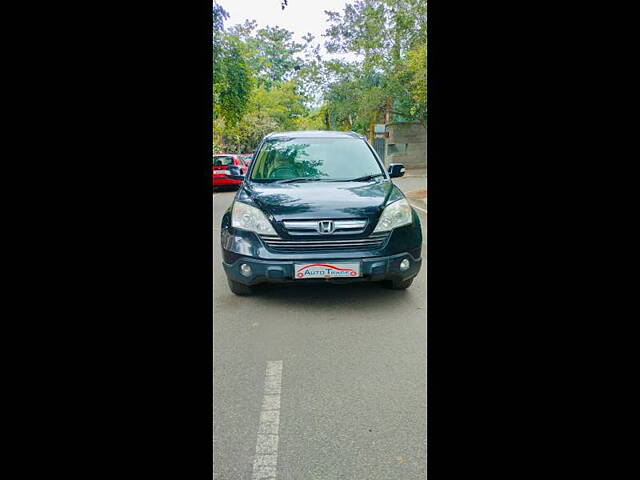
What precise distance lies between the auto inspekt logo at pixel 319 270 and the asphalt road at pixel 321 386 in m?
0.39

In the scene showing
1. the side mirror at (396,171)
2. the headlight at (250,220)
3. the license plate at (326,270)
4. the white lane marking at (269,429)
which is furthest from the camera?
the side mirror at (396,171)

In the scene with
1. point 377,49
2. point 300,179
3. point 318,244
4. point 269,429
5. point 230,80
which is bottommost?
point 269,429

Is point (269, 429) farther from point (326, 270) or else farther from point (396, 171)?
point (396, 171)

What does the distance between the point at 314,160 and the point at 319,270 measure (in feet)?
5.31

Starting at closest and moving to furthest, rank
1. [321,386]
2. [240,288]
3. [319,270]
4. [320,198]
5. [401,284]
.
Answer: [321,386] → [319,270] → [320,198] → [401,284] → [240,288]

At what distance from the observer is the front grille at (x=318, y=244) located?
534cm

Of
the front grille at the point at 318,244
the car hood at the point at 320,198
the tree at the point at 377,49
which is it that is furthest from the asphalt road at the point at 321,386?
the tree at the point at 377,49

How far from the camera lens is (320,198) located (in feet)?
18.3

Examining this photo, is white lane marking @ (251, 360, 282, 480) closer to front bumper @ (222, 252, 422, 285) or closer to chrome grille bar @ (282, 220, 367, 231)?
front bumper @ (222, 252, 422, 285)

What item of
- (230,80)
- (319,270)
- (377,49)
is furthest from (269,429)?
(377,49)

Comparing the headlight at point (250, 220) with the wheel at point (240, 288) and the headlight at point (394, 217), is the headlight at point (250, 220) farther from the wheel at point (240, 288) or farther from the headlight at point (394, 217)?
the headlight at point (394, 217)
